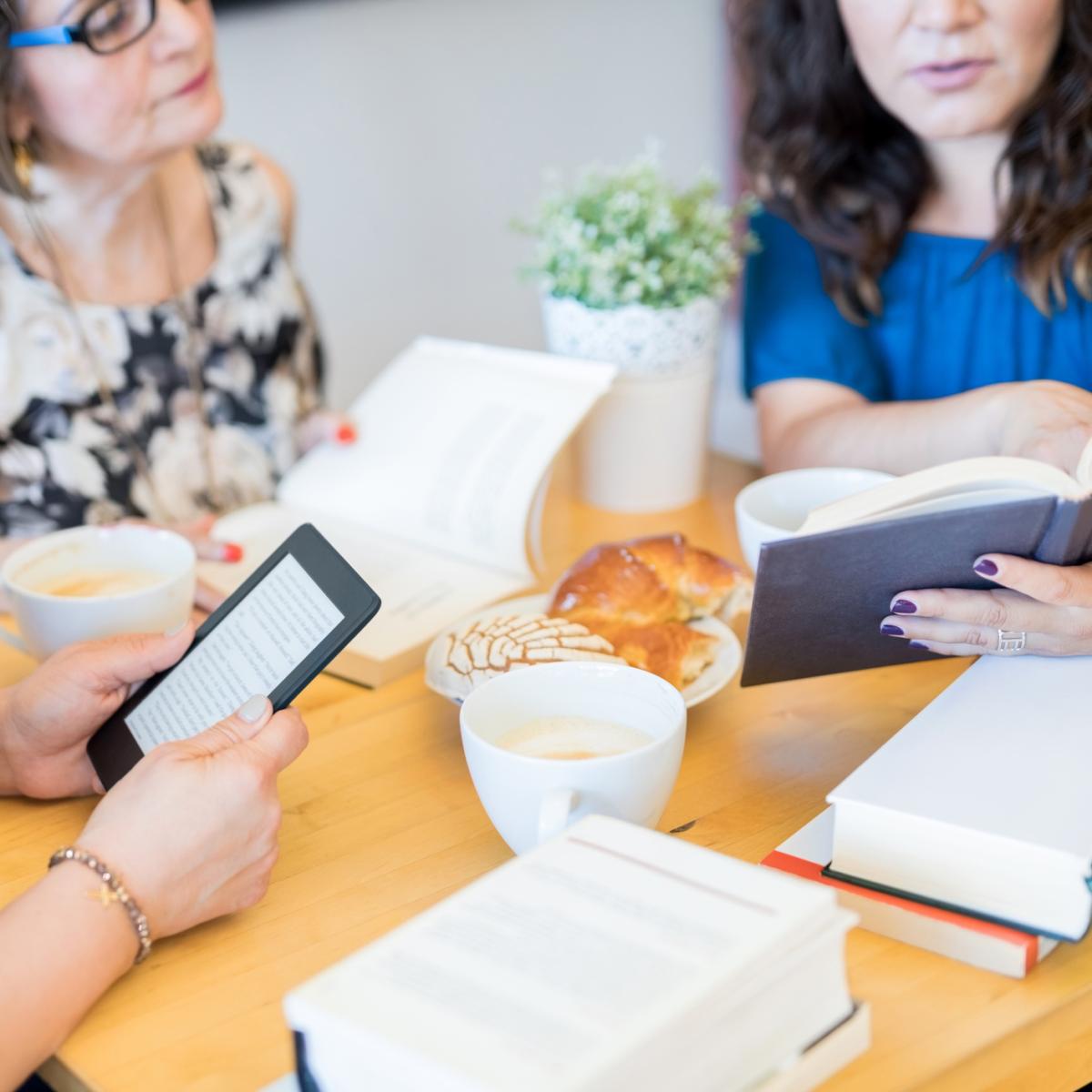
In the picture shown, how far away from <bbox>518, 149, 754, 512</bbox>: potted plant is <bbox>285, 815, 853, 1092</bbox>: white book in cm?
75

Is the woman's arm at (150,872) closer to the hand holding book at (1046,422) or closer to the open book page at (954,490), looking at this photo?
the open book page at (954,490)

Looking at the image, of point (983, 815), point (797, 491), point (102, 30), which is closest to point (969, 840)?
point (983, 815)

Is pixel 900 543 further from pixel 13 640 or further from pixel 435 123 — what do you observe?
pixel 435 123

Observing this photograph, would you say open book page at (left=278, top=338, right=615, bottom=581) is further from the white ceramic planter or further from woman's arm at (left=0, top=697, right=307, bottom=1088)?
woman's arm at (left=0, top=697, right=307, bottom=1088)

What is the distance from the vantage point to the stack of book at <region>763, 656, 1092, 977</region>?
68 centimetres

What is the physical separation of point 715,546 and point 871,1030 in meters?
0.66

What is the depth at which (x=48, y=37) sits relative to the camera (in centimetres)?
128

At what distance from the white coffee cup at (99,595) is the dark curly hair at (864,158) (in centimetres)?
83

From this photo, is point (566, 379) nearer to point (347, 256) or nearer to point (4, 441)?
point (4, 441)

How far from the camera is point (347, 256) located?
2.78m

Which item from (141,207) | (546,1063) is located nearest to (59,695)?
(546,1063)

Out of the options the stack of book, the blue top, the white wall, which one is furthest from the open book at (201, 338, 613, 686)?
the white wall

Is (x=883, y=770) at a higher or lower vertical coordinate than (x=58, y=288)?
lower

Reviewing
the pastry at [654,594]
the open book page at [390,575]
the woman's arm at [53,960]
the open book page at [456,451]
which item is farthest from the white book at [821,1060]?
the open book page at [456,451]
